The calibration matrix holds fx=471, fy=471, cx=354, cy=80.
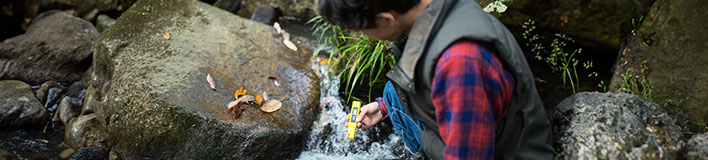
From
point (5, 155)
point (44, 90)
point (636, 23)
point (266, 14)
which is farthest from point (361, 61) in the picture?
point (44, 90)

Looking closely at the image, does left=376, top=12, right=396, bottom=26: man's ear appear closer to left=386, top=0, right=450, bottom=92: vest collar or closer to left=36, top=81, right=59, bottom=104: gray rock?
left=386, top=0, right=450, bottom=92: vest collar

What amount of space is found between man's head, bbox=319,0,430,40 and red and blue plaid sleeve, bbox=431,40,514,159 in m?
0.27

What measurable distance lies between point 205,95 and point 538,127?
2.56m

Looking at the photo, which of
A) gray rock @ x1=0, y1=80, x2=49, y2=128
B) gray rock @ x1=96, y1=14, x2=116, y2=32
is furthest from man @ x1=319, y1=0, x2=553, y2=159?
gray rock @ x1=96, y1=14, x2=116, y2=32

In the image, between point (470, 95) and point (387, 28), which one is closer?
point (470, 95)

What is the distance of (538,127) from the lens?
1.94 m

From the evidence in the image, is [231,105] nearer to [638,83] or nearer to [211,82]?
[211,82]

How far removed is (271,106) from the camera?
12.3ft

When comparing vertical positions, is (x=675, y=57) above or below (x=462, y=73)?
below

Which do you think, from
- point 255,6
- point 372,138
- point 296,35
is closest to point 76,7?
point 255,6

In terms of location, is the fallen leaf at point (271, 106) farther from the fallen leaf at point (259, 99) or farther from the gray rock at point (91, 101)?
the gray rock at point (91, 101)

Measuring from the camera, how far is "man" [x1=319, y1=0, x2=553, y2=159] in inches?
62.7

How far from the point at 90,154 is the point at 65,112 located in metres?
0.97

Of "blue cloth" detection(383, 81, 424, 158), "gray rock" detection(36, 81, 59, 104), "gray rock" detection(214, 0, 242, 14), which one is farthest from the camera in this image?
"gray rock" detection(214, 0, 242, 14)
